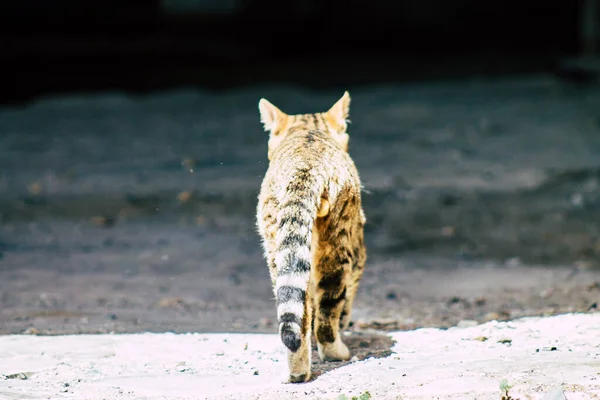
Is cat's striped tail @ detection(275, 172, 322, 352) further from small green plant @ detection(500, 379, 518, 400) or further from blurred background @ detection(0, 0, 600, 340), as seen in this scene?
blurred background @ detection(0, 0, 600, 340)

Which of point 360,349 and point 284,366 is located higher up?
point 284,366

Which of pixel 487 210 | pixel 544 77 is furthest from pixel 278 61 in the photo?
pixel 487 210

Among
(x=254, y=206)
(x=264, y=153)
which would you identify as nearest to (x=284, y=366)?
(x=254, y=206)

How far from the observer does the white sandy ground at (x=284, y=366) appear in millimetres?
4348

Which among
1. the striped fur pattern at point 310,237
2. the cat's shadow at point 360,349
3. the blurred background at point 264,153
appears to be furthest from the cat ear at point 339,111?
the blurred background at point 264,153

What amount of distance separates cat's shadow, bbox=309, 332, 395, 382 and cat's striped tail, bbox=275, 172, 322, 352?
0.47m

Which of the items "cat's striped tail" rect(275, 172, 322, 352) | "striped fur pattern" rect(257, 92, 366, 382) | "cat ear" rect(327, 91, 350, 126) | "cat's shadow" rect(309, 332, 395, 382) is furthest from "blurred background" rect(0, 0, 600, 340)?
"cat's striped tail" rect(275, 172, 322, 352)

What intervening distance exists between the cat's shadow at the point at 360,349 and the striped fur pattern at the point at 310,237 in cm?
8

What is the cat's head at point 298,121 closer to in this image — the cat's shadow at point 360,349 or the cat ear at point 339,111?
the cat ear at point 339,111

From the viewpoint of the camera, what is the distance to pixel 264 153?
1241 centimetres

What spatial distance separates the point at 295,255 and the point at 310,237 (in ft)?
0.47

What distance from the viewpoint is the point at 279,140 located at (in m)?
5.86

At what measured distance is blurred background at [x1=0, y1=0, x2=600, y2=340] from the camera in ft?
24.5

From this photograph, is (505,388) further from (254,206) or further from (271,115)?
(254,206)
